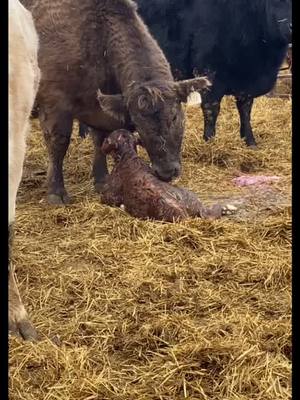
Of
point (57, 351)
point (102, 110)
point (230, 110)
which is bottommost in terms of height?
point (230, 110)

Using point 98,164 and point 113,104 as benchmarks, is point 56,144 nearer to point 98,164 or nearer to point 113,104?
point 98,164

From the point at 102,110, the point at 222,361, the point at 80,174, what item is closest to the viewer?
the point at 222,361

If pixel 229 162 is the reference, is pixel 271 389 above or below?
above

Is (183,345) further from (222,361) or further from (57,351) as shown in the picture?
(57,351)

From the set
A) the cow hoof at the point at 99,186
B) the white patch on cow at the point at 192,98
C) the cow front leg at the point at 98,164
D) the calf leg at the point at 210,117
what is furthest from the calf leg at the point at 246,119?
the cow hoof at the point at 99,186

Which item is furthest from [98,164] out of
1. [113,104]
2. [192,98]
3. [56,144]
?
[192,98]

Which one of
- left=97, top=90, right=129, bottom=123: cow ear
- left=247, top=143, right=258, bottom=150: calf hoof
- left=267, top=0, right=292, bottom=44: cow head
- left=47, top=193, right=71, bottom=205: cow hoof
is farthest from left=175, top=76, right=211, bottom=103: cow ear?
left=267, top=0, right=292, bottom=44: cow head

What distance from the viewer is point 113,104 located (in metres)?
5.71

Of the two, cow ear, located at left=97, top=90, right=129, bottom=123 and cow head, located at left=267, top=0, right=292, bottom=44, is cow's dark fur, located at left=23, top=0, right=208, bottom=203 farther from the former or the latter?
cow head, located at left=267, top=0, right=292, bottom=44

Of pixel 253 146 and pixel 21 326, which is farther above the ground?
pixel 21 326

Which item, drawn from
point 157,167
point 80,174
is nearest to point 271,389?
point 157,167

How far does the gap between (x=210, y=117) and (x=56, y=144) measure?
306 centimetres

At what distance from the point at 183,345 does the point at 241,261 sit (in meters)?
1.37

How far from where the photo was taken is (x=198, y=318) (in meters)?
3.59
